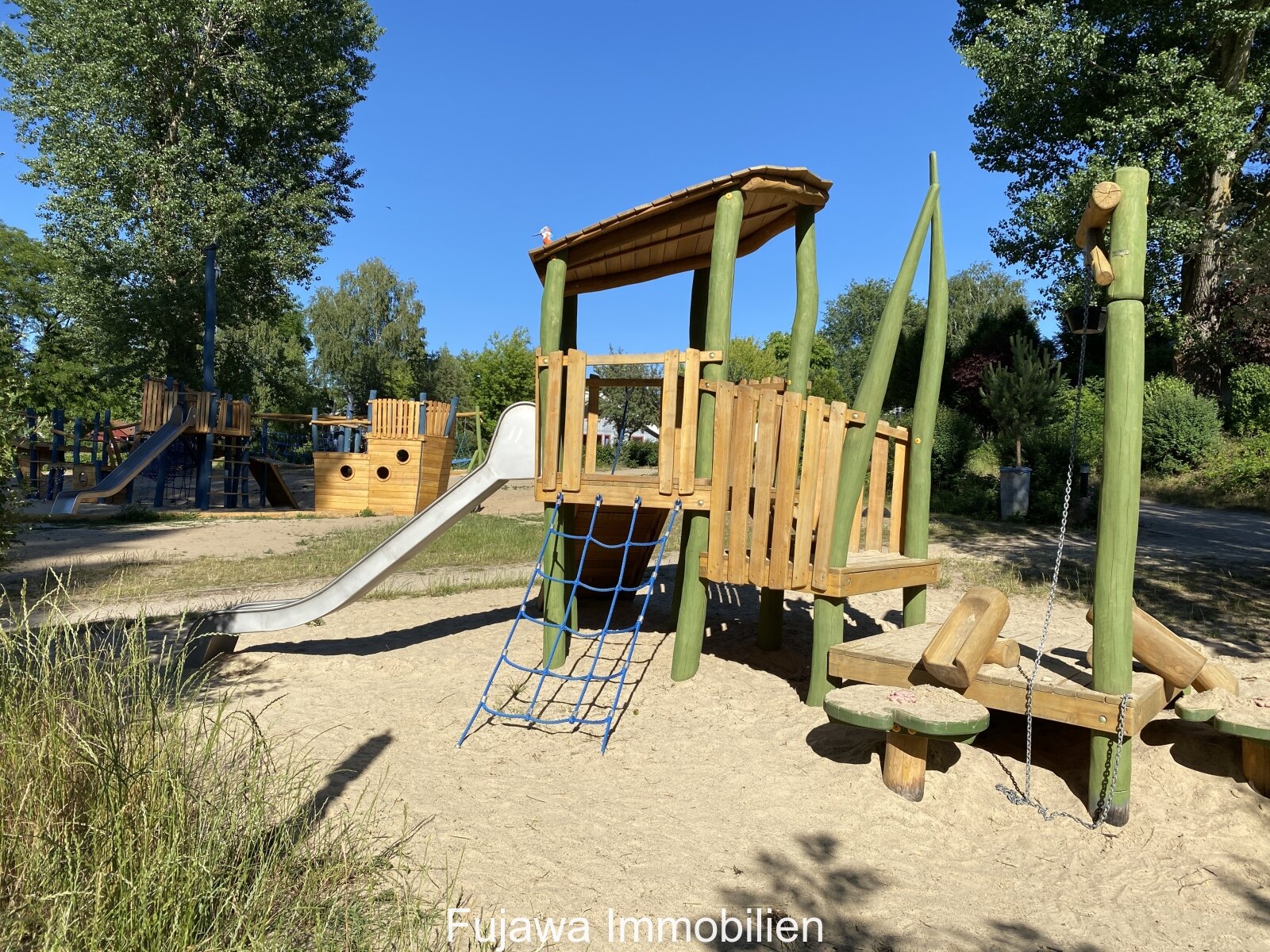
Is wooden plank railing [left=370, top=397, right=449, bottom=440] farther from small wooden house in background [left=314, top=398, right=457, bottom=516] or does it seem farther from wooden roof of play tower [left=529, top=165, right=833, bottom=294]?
wooden roof of play tower [left=529, top=165, right=833, bottom=294]

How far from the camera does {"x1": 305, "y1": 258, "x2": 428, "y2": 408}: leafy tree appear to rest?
156 ft

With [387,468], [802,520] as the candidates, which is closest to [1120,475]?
[802,520]

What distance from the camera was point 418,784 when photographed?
3.92 meters

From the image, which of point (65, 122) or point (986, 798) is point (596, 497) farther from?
point (65, 122)

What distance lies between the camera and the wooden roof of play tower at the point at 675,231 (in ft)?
18.1

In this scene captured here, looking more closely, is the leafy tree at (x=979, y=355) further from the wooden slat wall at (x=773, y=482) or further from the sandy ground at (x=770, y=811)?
the wooden slat wall at (x=773, y=482)

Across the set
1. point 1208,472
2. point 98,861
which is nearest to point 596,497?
point 98,861

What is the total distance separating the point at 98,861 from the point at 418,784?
1791mm

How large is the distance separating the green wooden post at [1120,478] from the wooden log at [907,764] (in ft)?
2.50

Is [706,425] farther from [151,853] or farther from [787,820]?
[151,853]

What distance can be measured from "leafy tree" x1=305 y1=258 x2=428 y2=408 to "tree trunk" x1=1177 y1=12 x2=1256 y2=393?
3789 cm

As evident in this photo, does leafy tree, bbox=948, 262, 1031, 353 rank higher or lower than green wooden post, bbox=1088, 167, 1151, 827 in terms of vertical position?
higher

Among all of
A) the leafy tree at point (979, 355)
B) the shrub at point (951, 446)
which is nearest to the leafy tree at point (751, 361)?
the leafy tree at point (979, 355)

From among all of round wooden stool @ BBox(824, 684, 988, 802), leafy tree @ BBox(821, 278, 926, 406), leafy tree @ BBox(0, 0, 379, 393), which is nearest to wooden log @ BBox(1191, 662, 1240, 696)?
round wooden stool @ BBox(824, 684, 988, 802)
